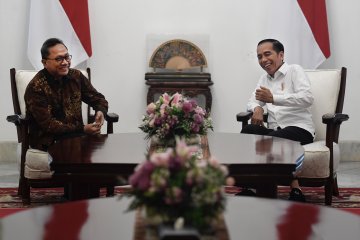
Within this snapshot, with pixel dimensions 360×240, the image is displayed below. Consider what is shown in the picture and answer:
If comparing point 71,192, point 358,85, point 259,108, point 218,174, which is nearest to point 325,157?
point 259,108

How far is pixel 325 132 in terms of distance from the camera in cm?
571

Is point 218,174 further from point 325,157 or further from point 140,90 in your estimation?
point 140,90

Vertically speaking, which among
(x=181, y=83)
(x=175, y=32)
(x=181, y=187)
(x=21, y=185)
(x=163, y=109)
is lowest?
(x=21, y=185)

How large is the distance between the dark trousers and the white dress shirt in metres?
0.08

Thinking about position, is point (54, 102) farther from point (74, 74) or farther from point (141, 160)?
point (141, 160)

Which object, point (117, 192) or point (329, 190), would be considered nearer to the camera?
point (329, 190)

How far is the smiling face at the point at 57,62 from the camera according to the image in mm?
5238

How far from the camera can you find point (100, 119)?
212 inches

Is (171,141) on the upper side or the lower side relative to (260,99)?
lower

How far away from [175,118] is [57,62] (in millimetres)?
1373

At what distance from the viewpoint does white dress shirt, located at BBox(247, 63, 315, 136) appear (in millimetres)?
5496

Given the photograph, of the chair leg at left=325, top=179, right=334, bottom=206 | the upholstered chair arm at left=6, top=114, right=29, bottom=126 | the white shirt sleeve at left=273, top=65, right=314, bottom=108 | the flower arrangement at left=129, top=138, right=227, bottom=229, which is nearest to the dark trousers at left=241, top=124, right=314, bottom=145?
the white shirt sleeve at left=273, top=65, right=314, bottom=108

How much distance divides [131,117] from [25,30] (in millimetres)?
1382

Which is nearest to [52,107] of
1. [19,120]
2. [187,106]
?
[19,120]
